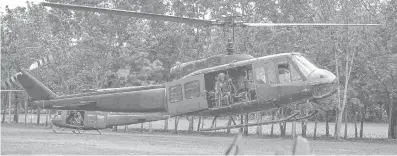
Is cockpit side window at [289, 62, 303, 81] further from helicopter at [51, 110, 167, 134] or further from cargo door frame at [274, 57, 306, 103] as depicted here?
helicopter at [51, 110, 167, 134]

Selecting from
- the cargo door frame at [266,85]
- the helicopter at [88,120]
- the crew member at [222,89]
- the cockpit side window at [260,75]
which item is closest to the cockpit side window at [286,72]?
the cargo door frame at [266,85]

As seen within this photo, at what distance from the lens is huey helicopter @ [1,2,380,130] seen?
14.4m

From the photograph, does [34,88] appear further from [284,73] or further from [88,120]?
[88,120]

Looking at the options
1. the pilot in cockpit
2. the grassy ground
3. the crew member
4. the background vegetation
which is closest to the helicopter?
the grassy ground

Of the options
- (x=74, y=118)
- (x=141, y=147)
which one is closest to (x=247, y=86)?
(x=141, y=147)

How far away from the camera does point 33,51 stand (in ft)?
151

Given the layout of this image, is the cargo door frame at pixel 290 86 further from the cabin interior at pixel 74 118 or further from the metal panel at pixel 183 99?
the cabin interior at pixel 74 118

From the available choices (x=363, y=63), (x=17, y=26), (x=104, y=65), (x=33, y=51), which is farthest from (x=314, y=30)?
(x=17, y=26)

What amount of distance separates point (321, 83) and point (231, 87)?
2422mm

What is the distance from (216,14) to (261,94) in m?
24.6

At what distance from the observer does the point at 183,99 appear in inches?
617

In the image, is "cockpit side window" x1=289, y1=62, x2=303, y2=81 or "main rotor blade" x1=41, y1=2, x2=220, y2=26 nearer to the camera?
"main rotor blade" x1=41, y1=2, x2=220, y2=26

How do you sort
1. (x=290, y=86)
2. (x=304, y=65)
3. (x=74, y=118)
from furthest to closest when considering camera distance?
(x=74, y=118) → (x=304, y=65) → (x=290, y=86)

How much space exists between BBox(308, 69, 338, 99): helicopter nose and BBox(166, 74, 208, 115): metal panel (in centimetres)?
299
